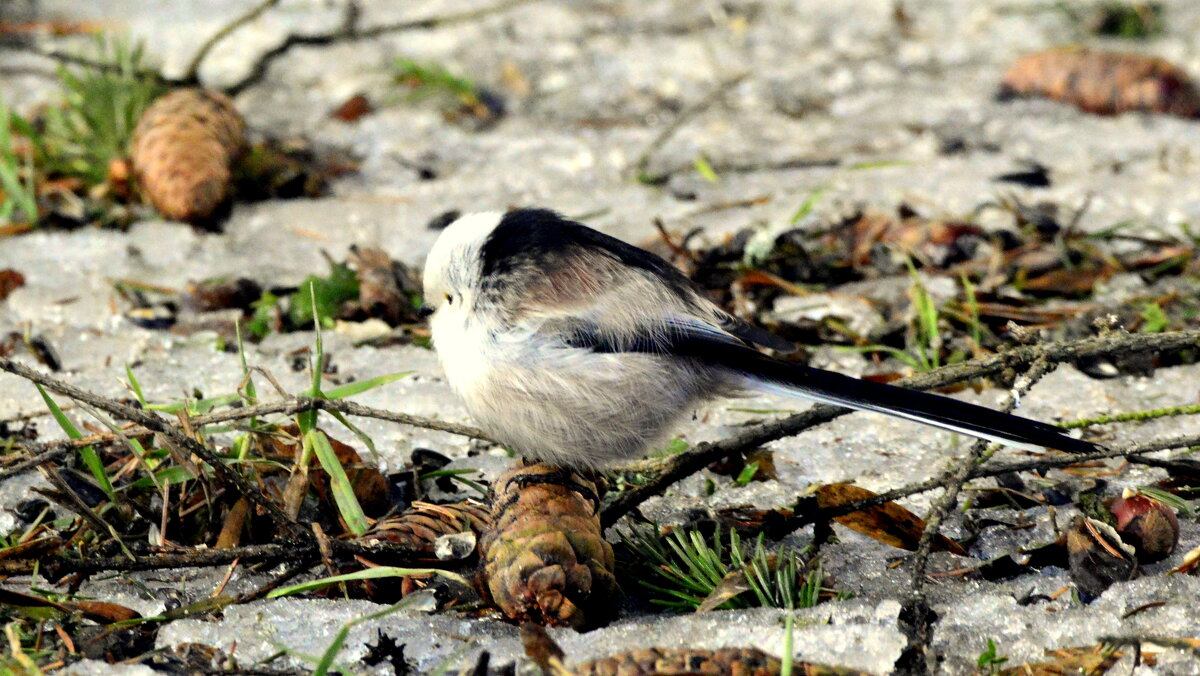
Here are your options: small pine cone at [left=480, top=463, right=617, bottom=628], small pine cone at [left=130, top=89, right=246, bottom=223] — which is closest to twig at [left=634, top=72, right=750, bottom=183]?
small pine cone at [left=130, top=89, right=246, bottom=223]

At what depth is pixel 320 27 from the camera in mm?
5641

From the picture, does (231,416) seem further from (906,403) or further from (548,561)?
(906,403)

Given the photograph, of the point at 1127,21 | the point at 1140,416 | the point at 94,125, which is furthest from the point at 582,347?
the point at 1127,21

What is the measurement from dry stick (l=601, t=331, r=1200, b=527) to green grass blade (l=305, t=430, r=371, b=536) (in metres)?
0.53

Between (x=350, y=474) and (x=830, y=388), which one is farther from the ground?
Answer: (x=830, y=388)

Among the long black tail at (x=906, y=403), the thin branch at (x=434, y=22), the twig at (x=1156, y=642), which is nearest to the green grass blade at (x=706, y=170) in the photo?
the thin branch at (x=434, y=22)

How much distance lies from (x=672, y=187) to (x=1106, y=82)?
2.07 metres

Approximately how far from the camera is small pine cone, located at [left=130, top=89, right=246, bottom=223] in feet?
13.3

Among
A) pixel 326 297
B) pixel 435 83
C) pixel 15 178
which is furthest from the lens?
pixel 435 83

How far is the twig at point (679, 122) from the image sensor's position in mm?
4570

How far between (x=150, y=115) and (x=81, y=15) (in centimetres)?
178

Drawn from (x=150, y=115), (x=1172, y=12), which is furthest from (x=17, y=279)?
(x=1172, y=12)

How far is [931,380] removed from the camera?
2.50 m

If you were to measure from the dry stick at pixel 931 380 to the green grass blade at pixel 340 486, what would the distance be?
1.75 feet
